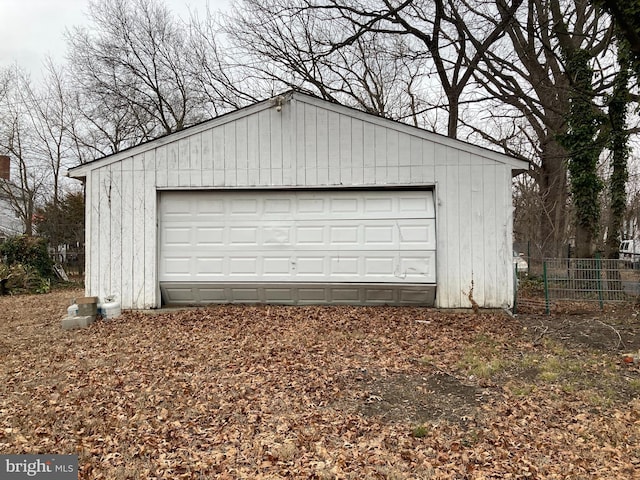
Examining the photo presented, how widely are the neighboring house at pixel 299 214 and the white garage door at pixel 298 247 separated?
2 cm

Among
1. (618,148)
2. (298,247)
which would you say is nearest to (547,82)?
(618,148)

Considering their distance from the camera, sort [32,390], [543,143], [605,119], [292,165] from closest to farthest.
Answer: [32,390] → [292,165] → [605,119] → [543,143]

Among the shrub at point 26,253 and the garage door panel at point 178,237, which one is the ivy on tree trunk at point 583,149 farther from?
the shrub at point 26,253

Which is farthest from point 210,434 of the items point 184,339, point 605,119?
point 605,119

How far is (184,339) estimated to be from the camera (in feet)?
20.9

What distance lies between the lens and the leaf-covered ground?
301 cm

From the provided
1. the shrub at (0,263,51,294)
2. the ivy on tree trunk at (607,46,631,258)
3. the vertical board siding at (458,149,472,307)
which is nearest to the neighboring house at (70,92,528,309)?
the vertical board siding at (458,149,472,307)

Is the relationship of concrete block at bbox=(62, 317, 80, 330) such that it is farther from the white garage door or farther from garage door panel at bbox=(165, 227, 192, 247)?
garage door panel at bbox=(165, 227, 192, 247)

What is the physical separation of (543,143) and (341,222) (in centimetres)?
1033

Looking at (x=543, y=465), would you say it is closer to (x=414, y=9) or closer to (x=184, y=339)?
(x=184, y=339)

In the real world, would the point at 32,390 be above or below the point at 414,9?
below

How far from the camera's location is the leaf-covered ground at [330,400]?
301 centimetres

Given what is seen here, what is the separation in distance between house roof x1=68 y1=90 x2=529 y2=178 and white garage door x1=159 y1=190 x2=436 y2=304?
106cm

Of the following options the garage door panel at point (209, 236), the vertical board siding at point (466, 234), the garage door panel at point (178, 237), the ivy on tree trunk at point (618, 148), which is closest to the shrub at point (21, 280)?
the garage door panel at point (178, 237)
